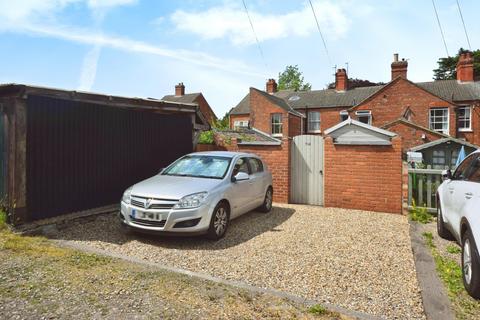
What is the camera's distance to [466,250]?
399cm

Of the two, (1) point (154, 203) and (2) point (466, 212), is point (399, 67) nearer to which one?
(2) point (466, 212)

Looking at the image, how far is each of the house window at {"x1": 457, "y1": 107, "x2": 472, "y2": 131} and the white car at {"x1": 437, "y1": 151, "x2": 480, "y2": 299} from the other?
21.7 meters

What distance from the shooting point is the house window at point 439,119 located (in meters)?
23.9

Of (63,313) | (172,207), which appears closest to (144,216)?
(172,207)

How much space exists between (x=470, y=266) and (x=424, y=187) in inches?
203

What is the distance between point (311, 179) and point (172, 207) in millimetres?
5304

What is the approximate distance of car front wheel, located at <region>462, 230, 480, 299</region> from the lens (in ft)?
11.7

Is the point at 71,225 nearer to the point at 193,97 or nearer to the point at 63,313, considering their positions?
the point at 63,313

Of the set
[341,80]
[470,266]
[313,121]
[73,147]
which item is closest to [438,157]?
[470,266]

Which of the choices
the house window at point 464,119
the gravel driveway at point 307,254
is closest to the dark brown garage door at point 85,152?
the gravel driveway at point 307,254

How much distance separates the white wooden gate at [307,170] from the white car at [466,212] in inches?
148

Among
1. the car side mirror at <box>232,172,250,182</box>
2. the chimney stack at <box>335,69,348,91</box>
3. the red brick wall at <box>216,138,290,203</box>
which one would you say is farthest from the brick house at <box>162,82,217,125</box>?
the car side mirror at <box>232,172,250,182</box>

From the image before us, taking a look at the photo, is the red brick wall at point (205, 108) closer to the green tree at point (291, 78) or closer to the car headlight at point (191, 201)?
the green tree at point (291, 78)

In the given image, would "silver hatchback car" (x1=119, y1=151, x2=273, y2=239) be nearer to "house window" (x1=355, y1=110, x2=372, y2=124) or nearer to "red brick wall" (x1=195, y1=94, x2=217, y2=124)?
"house window" (x1=355, y1=110, x2=372, y2=124)
